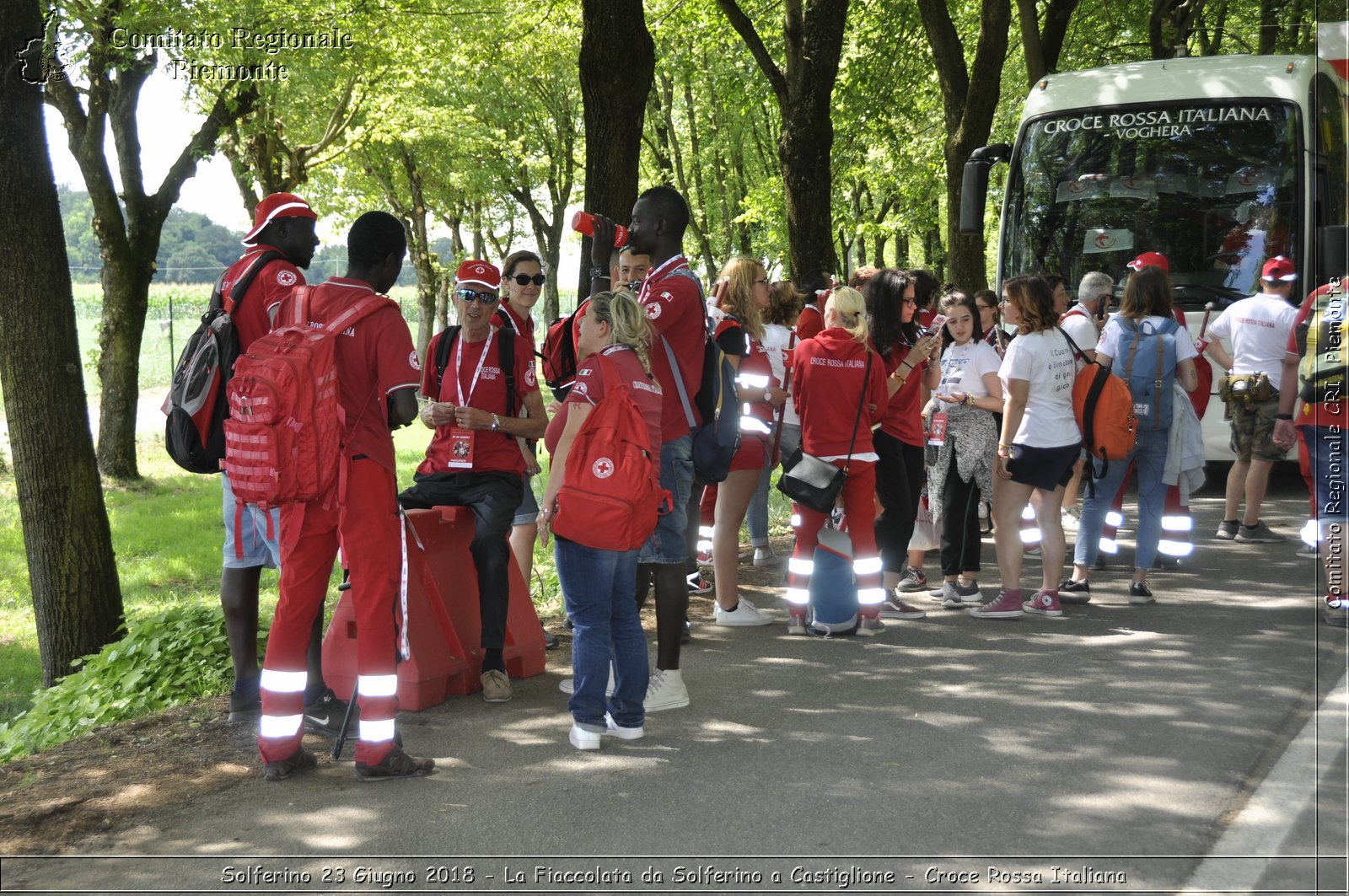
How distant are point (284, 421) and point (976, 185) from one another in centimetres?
1102

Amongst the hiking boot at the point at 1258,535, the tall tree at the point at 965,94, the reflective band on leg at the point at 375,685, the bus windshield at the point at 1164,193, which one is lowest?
the hiking boot at the point at 1258,535

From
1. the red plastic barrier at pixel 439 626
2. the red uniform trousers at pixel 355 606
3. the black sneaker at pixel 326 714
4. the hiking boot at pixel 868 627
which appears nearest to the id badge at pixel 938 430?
the hiking boot at pixel 868 627

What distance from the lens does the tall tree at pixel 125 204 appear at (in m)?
15.7

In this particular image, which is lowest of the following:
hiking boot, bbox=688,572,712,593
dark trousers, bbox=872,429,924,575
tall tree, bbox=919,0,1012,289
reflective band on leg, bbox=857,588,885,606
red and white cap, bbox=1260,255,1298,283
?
hiking boot, bbox=688,572,712,593

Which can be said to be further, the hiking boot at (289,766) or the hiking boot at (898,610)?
the hiking boot at (898,610)

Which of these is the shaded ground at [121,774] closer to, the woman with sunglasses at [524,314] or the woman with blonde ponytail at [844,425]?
the woman with sunglasses at [524,314]

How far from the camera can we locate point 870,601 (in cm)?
762

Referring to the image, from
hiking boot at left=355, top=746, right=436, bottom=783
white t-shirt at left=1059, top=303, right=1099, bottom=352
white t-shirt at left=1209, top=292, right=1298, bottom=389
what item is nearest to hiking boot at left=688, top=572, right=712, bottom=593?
white t-shirt at left=1059, top=303, right=1099, bottom=352

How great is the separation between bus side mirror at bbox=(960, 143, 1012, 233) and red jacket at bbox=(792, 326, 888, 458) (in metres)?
7.59

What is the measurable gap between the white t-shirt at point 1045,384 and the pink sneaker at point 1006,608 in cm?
92

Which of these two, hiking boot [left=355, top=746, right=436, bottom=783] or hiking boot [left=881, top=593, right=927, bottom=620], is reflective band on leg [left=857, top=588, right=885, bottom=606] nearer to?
hiking boot [left=881, top=593, right=927, bottom=620]

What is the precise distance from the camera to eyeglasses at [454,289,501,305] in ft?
20.9

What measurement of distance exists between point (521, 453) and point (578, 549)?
4.00ft

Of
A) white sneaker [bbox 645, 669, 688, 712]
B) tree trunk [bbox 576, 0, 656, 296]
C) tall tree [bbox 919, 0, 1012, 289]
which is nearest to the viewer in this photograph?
white sneaker [bbox 645, 669, 688, 712]
